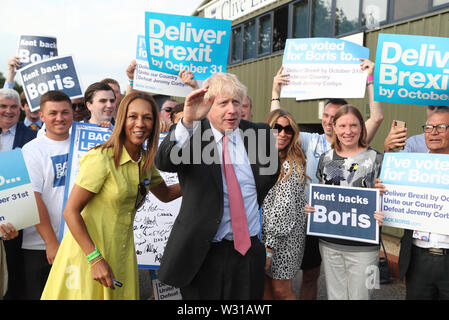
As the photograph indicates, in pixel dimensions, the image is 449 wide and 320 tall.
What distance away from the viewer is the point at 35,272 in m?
2.90

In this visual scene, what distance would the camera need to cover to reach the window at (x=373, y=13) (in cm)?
772

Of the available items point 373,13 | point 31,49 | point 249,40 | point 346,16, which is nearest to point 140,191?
point 31,49

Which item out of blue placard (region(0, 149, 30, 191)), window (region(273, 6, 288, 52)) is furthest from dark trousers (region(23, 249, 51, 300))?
window (region(273, 6, 288, 52))

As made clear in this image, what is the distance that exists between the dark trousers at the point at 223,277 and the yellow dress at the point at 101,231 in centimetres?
46

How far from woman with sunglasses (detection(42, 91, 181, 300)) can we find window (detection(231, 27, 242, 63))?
12.1 meters

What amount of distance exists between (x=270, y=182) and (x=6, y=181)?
189 cm

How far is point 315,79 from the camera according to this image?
4.14 m

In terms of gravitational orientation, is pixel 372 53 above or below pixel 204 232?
above

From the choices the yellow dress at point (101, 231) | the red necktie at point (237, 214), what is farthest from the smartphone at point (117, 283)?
the red necktie at point (237, 214)

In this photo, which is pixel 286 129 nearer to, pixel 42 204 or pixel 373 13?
pixel 42 204

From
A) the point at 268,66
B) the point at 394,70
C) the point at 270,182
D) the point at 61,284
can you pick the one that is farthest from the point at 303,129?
the point at 61,284

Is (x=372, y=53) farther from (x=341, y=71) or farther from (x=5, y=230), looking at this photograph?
(x=5, y=230)

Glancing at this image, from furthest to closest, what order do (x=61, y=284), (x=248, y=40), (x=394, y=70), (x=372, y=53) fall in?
1. (x=248, y=40)
2. (x=372, y=53)
3. (x=394, y=70)
4. (x=61, y=284)

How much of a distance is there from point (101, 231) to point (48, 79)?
2448mm
